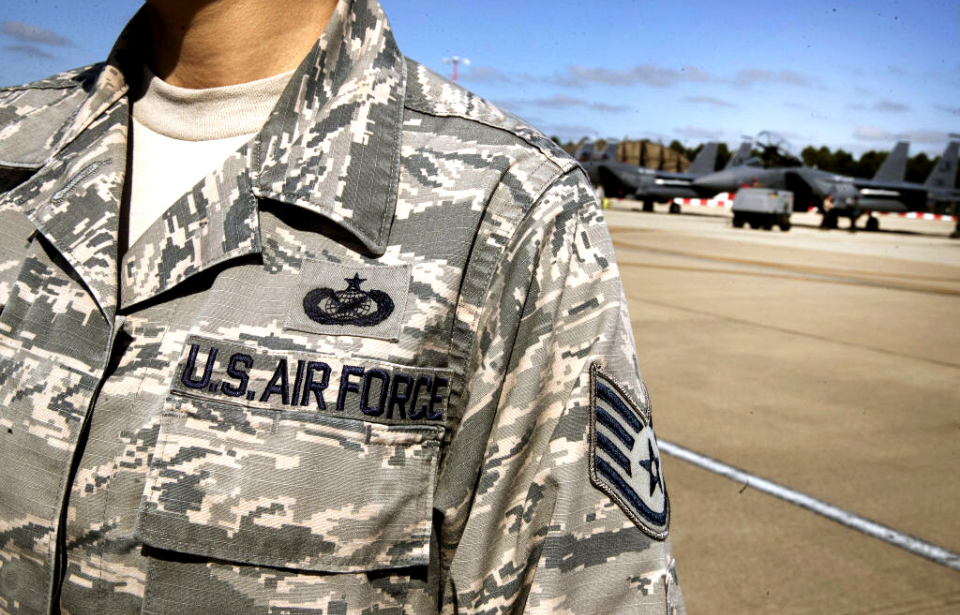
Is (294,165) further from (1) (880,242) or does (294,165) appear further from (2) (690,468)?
(1) (880,242)

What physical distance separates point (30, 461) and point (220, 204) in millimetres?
403

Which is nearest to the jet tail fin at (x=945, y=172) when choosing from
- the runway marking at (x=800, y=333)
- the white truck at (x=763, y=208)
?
the white truck at (x=763, y=208)

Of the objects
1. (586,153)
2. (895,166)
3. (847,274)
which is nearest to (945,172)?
(895,166)

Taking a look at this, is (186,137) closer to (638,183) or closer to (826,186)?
(826,186)

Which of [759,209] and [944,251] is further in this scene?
[759,209]

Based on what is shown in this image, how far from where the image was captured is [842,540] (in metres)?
3.31

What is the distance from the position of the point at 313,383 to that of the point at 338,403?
39 mm

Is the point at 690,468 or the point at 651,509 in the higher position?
the point at 651,509

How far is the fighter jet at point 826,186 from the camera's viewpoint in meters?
26.1

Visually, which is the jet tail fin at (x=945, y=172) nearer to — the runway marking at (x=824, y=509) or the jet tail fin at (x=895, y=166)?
the jet tail fin at (x=895, y=166)

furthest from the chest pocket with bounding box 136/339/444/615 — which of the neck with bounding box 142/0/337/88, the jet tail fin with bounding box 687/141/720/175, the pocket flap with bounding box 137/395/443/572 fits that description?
the jet tail fin with bounding box 687/141/720/175

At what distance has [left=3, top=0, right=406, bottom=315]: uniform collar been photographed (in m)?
1.05

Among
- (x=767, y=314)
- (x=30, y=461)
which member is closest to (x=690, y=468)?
(x=30, y=461)

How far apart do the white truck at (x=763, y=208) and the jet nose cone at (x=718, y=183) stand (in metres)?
7.34
